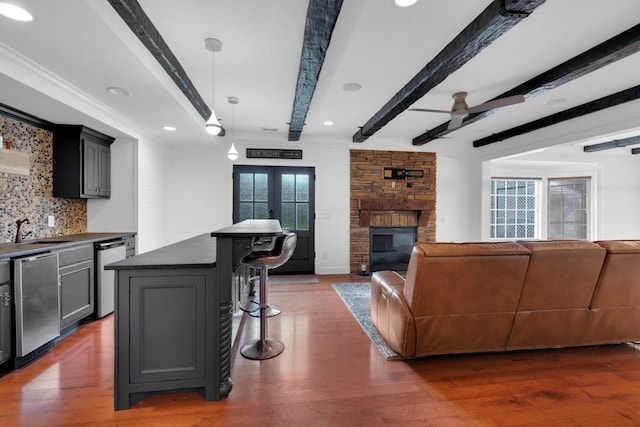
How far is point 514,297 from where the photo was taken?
226cm

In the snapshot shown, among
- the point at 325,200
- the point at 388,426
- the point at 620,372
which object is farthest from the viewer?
the point at 325,200

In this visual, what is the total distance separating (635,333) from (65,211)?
615 centimetres

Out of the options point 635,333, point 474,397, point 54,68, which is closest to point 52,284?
point 54,68

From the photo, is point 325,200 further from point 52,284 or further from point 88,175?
point 52,284

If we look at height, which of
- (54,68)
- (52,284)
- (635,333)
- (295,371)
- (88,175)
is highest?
(54,68)

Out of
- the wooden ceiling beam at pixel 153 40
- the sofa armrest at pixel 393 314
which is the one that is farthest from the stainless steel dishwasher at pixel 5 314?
the sofa armrest at pixel 393 314

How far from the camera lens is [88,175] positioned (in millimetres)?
3582

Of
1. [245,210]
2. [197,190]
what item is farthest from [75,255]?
[245,210]

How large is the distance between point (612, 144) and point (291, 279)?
6.41m

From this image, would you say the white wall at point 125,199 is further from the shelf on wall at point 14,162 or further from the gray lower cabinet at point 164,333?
the gray lower cabinet at point 164,333

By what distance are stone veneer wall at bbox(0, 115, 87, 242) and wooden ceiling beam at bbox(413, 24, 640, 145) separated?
5.44 m

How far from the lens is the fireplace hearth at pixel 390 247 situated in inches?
228

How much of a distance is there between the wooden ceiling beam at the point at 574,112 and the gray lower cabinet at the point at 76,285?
6325 millimetres

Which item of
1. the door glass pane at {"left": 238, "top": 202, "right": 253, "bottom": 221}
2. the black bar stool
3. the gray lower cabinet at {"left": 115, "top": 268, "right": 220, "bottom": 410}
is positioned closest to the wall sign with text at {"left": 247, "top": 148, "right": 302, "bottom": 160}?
the door glass pane at {"left": 238, "top": 202, "right": 253, "bottom": 221}
